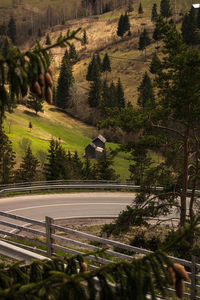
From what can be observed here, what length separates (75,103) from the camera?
109125 millimetres

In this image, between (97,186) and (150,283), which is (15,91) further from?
(97,186)

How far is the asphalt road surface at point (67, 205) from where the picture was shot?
23.1 meters

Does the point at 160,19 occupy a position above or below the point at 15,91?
above

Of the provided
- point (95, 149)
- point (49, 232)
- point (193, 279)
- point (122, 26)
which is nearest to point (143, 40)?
point (122, 26)

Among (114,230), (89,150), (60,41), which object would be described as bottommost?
(89,150)

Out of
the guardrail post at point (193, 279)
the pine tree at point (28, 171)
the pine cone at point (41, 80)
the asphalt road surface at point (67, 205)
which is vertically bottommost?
the pine tree at point (28, 171)

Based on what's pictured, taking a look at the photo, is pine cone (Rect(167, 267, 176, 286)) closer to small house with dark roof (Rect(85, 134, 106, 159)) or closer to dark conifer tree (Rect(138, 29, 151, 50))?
small house with dark roof (Rect(85, 134, 106, 159))

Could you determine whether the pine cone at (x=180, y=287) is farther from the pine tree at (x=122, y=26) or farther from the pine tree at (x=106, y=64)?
the pine tree at (x=122, y=26)

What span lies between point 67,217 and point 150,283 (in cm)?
2028

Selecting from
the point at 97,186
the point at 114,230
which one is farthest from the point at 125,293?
the point at 97,186

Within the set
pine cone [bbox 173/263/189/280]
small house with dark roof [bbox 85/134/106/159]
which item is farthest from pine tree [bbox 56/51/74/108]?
pine cone [bbox 173/263/189/280]

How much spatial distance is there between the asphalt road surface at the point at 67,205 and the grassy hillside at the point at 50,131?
38.2m

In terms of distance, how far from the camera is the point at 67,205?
2506cm

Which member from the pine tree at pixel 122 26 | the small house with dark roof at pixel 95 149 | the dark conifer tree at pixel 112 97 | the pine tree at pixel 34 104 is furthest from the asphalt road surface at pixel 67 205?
the pine tree at pixel 122 26
